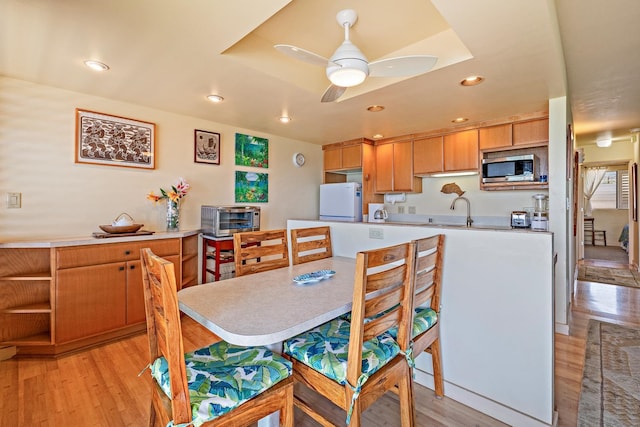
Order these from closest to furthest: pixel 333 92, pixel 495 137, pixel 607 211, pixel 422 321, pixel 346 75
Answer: pixel 422 321
pixel 346 75
pixel 333 92
pixel 495 137
pixel 607 211

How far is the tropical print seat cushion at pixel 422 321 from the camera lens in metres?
1.47

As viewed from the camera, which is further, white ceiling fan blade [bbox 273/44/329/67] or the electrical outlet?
the electrical outlet

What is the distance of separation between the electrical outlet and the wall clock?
2.63 m

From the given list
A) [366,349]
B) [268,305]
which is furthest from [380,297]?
[268,305]

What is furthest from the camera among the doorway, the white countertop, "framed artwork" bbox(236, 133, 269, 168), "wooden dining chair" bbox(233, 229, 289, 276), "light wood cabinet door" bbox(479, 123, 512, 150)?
the doorway

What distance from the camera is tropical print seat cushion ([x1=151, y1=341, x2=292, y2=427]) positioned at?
990 millimetres

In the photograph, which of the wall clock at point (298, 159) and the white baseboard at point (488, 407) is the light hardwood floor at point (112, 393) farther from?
the wall clock at point (298, 159)

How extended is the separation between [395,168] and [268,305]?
12.0 ft

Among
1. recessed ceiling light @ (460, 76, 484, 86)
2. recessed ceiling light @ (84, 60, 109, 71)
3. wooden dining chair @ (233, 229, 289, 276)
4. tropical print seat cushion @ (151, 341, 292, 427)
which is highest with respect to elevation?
recessed ceiling light @ (84, 60, 109, 71)

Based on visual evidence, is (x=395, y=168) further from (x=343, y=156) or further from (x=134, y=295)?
(x=134, y=295)

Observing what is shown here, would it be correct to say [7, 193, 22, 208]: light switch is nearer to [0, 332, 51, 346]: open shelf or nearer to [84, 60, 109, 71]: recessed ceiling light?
[0, 332, 51, 346]: open shelf

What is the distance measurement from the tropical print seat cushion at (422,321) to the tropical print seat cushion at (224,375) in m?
0.61

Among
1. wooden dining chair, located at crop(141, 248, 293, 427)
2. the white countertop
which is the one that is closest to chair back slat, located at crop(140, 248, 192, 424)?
wooden dining chair, located at crop(141, 248, 293, 427)

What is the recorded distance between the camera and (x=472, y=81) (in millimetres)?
2365
